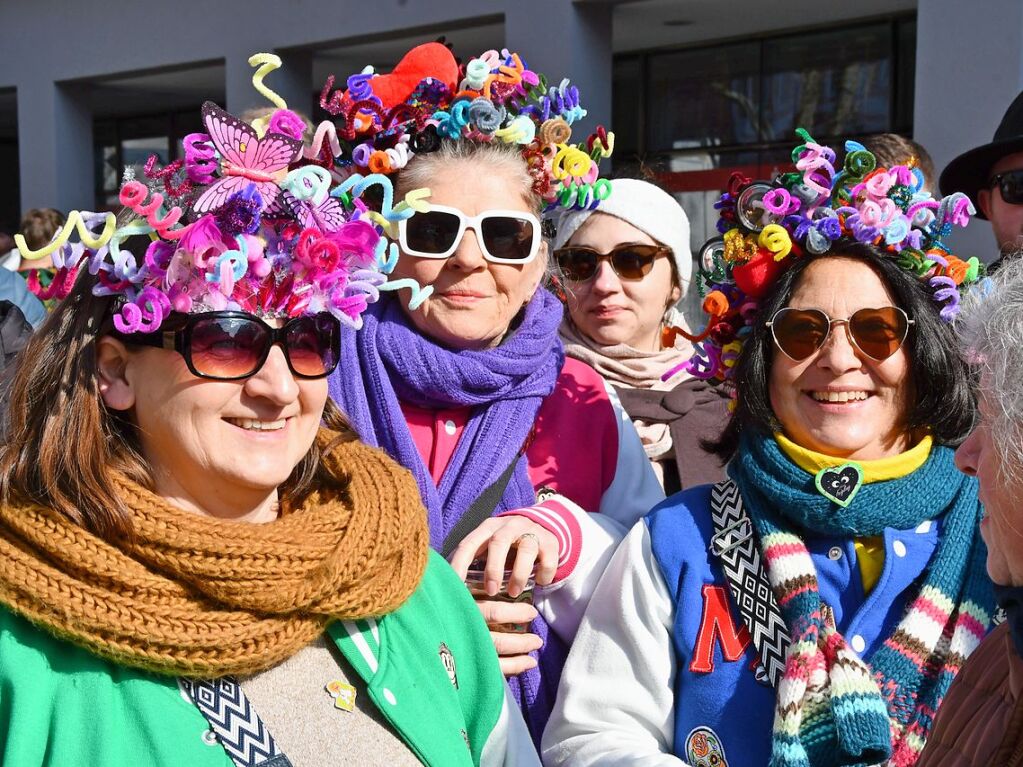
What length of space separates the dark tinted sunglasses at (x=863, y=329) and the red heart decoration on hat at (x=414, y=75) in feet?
3.46

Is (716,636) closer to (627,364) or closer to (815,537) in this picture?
(815,537)

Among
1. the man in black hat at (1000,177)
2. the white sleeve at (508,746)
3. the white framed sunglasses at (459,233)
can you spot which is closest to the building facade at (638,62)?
the man in black hat at (1000,177)

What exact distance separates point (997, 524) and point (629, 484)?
1439mm

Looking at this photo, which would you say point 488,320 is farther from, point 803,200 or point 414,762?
point 414,762

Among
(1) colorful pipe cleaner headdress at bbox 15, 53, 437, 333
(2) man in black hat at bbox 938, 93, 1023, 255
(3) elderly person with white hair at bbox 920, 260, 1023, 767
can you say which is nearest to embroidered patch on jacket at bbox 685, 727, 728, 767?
(3) elderly person with white hair at bbox 920, 260, 1023, 767

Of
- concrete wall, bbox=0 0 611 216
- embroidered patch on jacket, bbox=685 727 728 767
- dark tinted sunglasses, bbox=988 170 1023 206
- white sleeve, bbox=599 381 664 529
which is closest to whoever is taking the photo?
embroidered patch on jacket, bbox=685 727 728 767

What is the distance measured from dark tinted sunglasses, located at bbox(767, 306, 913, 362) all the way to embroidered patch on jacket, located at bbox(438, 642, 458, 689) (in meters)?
1.01

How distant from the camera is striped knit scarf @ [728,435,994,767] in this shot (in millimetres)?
2354

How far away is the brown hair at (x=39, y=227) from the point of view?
7145 mm

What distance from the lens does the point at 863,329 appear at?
2660 millimetres

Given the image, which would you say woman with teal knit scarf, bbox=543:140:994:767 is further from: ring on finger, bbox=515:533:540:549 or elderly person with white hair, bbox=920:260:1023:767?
elderly person with white hair, bbox=920:260:1023:767

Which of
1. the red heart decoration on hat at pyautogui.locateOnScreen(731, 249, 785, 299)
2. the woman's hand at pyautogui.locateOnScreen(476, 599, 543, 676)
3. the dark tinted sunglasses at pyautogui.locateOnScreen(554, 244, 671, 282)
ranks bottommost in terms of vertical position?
the woman's hand at pyautogui.locateOnScreen(476, 599, 543, 676)

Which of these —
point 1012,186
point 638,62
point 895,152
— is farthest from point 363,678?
point 638,62

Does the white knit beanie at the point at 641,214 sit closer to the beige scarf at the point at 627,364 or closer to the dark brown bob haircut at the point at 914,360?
the beige scarf at the point at 627,364
